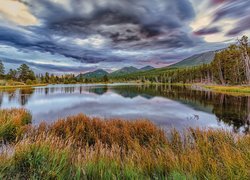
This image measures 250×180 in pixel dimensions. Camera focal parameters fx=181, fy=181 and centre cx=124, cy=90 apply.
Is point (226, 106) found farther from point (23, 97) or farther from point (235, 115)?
point (23, 97)

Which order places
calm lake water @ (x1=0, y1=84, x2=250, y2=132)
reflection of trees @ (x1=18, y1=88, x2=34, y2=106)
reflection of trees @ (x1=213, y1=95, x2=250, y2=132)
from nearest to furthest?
reflection of trees @ (x1=213, y1=95, x2=250, y2=132)
calm lake water @ (x1=0, y1=84, x2=250, y2=132)
reflection of trees @ (x1=18, y1=88, x2=34, y2=106)

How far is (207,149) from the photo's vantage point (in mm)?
6184

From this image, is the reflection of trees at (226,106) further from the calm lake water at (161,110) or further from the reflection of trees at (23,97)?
the reflection of trees at (23,97)

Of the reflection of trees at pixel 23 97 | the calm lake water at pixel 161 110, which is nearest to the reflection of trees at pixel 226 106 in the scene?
the calm lake water at pixel 161 110

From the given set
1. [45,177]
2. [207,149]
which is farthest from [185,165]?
[45,177]

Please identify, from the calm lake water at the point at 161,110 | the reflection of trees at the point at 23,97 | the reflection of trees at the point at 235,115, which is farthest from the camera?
the reflection of trees at the point at 23,97

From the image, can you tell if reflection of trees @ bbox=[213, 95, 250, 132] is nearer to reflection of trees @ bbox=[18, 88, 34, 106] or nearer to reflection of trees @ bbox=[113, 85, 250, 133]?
reflection of trees @ bbox=[113, 85, 250, 133]

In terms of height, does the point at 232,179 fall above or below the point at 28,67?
below

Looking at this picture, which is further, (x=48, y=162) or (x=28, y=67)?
(x=28, y=67)

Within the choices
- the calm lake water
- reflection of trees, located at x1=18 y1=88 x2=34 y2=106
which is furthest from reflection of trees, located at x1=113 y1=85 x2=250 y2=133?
reflection of trees, located at x1=18 y1=88 x2=34 y2=106

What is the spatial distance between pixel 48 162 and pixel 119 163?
1.94 meters

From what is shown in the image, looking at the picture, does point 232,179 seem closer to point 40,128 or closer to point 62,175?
point 62,175

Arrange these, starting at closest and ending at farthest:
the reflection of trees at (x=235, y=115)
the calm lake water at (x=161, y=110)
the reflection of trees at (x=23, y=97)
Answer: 1. the reflection of trees at (x=235, y=115)
2. the calm lake water at (x=161, y=110)
3. the reflection of trees at (x=23, y=97)

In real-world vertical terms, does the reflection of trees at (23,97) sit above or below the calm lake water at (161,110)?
above
